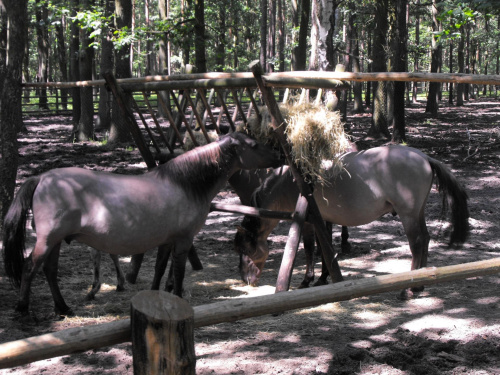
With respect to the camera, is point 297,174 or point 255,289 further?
point 255,289

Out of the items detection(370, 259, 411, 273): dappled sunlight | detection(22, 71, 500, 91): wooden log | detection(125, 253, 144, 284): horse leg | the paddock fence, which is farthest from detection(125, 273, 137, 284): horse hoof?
detection(370, 259, 411, 273): dappled sunlight

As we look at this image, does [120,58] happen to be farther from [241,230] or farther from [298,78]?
[298,78]

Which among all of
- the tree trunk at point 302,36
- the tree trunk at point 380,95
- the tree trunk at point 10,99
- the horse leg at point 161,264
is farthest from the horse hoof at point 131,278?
the tree trunk at point 302,36

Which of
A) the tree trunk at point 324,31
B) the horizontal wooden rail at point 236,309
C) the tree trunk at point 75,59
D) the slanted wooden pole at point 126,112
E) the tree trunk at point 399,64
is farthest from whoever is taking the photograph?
the tree trunk at point 75,59

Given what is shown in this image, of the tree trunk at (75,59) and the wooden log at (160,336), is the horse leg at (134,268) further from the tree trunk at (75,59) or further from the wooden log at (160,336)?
the tree trunk at (75,59)

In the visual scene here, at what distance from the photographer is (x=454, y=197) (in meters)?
5.74

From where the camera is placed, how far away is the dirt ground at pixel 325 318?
12.8ft

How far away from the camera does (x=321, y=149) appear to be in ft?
16.5

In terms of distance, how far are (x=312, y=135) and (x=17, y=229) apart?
8.98 ft

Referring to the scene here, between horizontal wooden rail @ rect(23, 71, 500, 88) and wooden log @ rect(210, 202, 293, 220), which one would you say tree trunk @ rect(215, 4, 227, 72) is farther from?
wooden log @ rect(210, 202, 293, 220)

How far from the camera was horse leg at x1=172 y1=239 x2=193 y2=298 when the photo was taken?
4992mm

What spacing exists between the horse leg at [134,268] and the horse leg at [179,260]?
975 millimetres

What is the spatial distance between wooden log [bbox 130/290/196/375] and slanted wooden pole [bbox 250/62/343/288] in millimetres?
2702

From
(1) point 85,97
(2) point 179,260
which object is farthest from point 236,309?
(1) point 85,97
